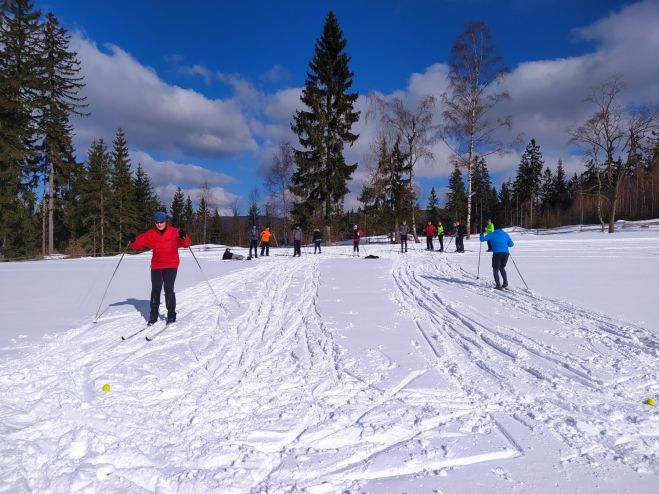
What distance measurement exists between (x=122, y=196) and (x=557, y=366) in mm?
45563

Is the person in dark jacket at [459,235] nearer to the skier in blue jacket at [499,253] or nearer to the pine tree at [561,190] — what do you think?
the skier in blue jacket at [499,253]

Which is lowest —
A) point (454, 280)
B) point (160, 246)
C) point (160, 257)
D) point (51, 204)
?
point (454, 280)

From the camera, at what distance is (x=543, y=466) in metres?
2.61

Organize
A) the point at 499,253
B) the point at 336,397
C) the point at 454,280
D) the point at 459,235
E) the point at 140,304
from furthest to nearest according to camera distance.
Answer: the point at 459,235 → the point at 454,280 → the point at 499,253 → the point at 140,304 → the point at 336,397

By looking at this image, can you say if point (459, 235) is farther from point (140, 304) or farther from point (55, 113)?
point (55, 113)

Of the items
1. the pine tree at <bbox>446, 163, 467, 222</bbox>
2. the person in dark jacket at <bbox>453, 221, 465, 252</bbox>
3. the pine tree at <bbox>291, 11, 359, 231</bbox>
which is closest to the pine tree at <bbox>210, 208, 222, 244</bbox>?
the pine tree at <bbox>446, 163, 467, 222</bbox>

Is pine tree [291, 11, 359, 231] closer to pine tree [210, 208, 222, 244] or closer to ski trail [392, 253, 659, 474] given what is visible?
ski trail [392, 253, 659, 474]

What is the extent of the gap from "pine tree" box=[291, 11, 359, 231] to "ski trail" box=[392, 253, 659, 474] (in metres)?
20.5

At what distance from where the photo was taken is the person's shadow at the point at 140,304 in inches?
302

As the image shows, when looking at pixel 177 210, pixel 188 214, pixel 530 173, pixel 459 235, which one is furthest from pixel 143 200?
pixel 530 173

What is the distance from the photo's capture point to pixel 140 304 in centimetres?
833

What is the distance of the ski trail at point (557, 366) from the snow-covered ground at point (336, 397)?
0.07 ft

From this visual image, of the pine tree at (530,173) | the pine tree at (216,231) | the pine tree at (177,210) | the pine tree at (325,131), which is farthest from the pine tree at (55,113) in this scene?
the pine tree at (530,173)

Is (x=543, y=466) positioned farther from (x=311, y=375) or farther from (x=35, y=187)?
(x=35, y=187)
